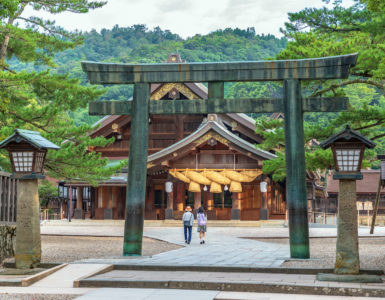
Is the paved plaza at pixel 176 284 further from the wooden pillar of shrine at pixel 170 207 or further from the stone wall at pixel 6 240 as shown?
the wooden pillar of shrine at pixel 170 207

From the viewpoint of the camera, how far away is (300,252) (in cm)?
1159

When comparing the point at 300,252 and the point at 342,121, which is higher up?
the point at 342,121

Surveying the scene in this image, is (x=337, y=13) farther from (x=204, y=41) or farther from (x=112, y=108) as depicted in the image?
(x=204, y=41)

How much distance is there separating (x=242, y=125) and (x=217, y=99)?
63.6 feet

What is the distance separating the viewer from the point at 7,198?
13062 millimetres

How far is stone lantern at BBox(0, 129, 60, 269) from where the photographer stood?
10.2 metres

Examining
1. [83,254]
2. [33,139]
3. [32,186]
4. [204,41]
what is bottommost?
[83,254]

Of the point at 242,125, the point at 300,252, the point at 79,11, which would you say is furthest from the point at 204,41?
the point at 300,252

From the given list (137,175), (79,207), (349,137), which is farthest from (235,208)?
(349,137)

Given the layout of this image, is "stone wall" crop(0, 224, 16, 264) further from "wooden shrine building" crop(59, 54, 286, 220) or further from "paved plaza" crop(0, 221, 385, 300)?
"wooden shrine building" crop(59, 54, 286, 220)

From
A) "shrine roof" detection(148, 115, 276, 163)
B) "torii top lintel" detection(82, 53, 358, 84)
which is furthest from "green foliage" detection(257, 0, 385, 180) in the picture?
"shrine roof" detection(148, 115, 276, 163)

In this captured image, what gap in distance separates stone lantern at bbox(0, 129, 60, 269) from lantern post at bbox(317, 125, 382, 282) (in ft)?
18.0

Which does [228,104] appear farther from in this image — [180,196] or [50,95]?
[180,196]

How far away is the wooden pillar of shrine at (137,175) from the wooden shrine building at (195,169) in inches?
628
